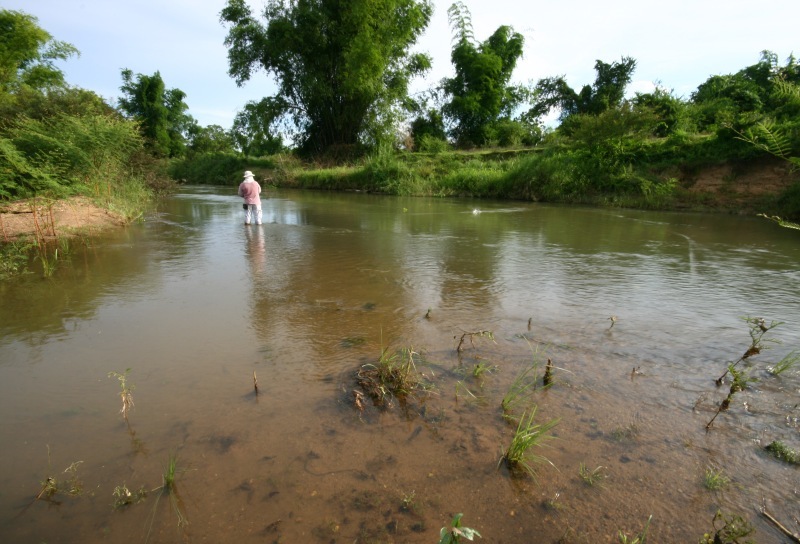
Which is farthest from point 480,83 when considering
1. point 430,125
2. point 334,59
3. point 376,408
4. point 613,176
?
point 376,408

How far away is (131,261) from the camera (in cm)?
707

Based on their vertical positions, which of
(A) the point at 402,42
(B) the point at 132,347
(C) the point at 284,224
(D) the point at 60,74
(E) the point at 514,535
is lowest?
(E) the point at 514,535

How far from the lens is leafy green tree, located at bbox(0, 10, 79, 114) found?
920 inches

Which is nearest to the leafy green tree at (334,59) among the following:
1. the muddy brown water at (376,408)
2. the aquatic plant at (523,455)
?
the muddy brown water at (376,408)

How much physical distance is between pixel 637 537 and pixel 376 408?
5.20 feet

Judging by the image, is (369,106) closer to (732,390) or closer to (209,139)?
(732,390)

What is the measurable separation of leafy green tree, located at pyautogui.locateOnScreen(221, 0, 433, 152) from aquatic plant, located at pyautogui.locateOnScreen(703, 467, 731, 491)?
28.9m

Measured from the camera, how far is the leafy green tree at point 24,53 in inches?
920

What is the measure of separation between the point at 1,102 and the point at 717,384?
21006 mm

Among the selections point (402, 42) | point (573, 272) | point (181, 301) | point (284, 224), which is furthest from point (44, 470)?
point (402, 42)

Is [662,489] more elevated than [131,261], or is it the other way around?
[131,261]

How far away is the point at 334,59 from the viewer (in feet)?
96.4

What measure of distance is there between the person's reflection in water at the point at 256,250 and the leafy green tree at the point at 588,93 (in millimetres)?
24920

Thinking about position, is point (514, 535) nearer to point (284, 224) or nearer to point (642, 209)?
point (284, 224)
